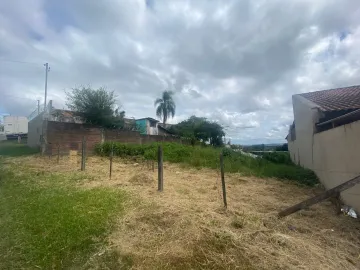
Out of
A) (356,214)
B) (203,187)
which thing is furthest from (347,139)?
(203,187)

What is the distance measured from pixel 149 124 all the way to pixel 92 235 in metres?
27.0

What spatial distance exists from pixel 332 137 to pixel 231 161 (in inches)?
231

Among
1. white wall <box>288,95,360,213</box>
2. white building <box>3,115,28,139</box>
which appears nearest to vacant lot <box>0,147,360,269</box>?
white wall <box>288,95,360,213</box>

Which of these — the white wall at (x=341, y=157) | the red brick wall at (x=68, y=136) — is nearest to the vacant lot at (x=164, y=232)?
the white wall at (x=341, y=157)

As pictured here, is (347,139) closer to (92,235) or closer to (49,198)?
(92,235)

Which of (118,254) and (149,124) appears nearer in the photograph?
(118,254)

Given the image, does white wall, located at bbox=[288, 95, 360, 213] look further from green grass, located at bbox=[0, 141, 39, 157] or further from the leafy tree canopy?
the leafy tree canopy

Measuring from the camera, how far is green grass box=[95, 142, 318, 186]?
8594 mm

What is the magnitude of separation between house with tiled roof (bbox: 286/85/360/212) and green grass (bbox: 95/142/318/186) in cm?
69

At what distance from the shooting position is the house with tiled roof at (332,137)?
476 centimetres

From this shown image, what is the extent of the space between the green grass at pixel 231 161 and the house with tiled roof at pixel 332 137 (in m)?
0.69

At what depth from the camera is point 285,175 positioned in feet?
28.4

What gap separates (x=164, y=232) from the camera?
10.0 feet

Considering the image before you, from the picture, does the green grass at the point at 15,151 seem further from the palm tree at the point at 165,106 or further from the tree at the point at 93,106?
the palm tree at the point at 165,106
